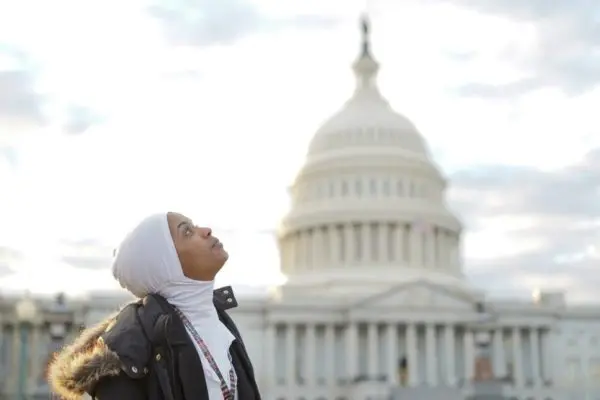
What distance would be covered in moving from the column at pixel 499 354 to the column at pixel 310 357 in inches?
643

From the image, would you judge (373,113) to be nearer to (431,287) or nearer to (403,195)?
(403,195)

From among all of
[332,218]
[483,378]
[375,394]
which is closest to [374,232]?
[332,218]

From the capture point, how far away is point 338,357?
8356 cm

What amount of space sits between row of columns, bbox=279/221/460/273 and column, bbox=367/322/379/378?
25.9 feet

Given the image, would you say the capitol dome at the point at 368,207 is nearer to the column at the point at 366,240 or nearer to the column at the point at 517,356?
the column at the point at 366,240

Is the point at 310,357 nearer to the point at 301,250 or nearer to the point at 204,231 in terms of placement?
the point at 301,250

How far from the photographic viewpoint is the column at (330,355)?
268 feet

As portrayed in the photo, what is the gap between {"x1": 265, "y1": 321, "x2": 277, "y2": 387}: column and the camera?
267 ft

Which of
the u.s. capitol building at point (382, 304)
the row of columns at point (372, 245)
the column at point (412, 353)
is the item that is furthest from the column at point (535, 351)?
the column at point (412, 353)

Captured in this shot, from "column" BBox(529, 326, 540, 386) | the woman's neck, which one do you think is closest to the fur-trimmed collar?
the woman's neck

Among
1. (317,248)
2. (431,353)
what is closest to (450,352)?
(431,353)

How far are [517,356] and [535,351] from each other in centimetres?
178

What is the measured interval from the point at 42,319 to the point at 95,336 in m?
62.0

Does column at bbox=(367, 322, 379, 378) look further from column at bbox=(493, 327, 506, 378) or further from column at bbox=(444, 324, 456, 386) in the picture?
column at bbox=(493, 327, 506, 378)
